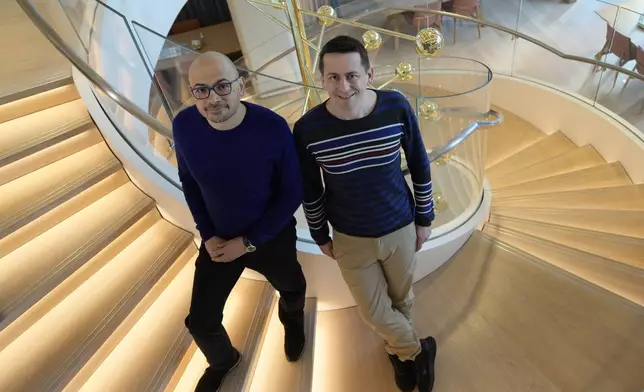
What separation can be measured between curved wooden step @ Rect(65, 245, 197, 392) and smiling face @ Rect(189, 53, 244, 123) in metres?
1.10

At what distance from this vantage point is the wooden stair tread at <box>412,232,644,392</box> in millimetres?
1771

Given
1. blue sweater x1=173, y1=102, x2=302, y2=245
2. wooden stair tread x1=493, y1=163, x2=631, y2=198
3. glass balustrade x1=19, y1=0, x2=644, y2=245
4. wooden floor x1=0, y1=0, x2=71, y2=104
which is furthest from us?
wooden stair tread x1=493, y1=163, x2=631, y2=198

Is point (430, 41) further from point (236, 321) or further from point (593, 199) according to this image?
point (593, 199)

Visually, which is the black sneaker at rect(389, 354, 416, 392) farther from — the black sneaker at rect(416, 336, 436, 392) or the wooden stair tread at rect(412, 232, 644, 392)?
the wooden stair tread at rect(412, 232, 644, 392)

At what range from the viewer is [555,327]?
6.48 ft

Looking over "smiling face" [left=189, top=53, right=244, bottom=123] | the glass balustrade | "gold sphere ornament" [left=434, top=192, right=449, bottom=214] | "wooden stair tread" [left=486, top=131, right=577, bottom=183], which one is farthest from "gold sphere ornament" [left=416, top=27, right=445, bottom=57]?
"wooden stair tread" [left=486, top=131, right=577, bottom=183]

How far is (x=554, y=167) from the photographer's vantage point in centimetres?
429

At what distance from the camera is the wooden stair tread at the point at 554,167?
426 centimetres

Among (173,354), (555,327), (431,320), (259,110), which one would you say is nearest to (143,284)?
(173,354)

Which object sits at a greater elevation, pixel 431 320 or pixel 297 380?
pixel 297 380

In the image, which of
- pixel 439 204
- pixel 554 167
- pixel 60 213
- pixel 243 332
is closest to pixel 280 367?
pixel 243 332

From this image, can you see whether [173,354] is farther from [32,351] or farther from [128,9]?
[128,9]

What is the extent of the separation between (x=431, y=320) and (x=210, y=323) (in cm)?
123

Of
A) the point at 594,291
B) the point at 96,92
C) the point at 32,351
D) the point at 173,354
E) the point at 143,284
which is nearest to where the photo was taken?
the point at 32,351
